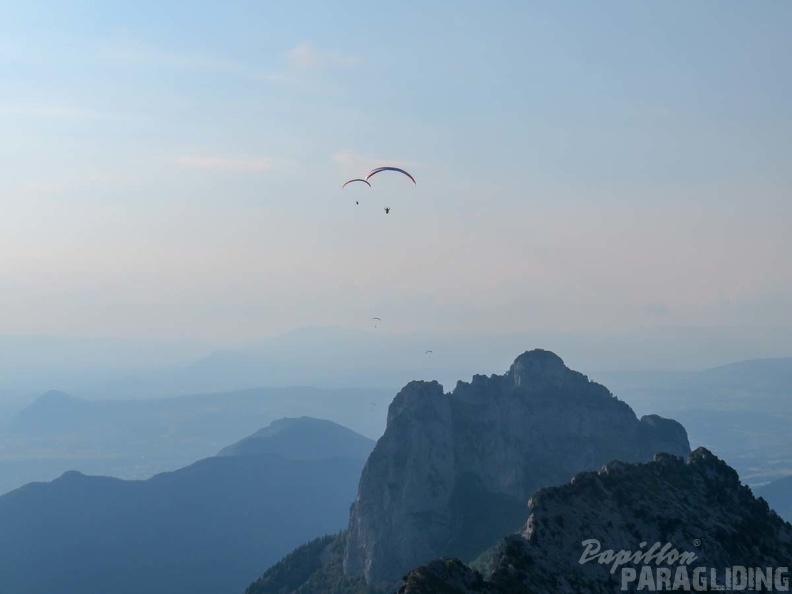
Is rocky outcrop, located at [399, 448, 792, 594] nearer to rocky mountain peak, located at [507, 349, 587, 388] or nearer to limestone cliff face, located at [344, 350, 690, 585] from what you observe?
limestone cliff face, located at [344, 350, 690, 585]

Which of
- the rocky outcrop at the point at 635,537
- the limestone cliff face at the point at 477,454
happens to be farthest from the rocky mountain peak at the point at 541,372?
the rocky outcrop at the point at 635,537

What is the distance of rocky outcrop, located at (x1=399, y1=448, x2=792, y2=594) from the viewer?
57406mm

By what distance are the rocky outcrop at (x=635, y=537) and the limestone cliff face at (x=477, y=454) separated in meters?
54.2

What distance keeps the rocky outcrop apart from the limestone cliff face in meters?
54.2

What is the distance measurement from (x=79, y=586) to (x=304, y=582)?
81.4 meters

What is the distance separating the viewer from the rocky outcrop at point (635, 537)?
5741 cm

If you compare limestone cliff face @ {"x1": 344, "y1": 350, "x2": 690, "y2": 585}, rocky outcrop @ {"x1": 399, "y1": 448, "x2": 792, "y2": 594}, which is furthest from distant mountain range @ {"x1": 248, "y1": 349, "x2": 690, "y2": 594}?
rocky outcrop @ {"x1": 399, "y1": 448, "x2": 792, "y2": 594}

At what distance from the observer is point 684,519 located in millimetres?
70438

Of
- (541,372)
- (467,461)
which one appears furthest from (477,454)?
(541,372)

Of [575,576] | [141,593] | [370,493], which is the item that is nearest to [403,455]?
[370,493]

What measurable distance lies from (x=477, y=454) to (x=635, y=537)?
73.5 meters

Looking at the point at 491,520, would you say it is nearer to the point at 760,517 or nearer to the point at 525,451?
the point at 525,451

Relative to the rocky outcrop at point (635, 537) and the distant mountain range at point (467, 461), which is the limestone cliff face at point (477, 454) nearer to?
the distant mountain range at point (467, 461)

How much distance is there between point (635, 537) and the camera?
2630 inches
